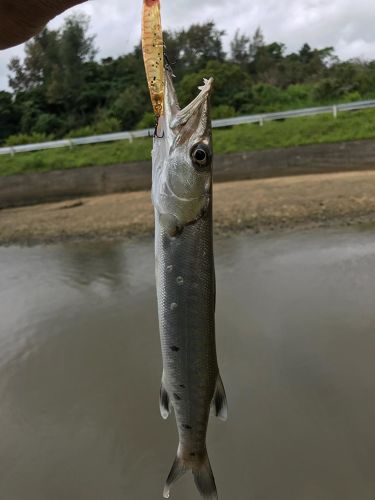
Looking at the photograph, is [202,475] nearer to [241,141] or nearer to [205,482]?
[205,482]

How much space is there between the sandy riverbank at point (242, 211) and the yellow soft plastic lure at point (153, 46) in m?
10.5

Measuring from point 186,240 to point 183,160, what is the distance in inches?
14.4

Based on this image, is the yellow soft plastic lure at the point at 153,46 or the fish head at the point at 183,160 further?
the fish head at the point at 183,160

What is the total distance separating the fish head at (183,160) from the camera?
2180 mm

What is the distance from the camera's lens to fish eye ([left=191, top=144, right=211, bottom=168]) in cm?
217

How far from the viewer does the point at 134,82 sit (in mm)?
31594

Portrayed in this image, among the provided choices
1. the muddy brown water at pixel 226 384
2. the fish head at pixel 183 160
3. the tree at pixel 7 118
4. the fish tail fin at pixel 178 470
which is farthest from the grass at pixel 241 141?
the fish tail fin at pixel 178 470

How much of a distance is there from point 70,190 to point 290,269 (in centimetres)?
1308

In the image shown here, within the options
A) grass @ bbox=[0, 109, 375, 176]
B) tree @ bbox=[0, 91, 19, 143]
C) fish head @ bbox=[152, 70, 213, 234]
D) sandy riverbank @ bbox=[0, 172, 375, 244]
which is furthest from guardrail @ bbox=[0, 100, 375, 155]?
fish head @ bbox=[152, 70, 213, 234]

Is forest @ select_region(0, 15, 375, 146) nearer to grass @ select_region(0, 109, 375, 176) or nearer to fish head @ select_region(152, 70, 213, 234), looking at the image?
grass @ select_region(0, 109, 375, 176)

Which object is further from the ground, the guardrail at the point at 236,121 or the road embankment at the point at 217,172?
the guardrail at the point at 236,121

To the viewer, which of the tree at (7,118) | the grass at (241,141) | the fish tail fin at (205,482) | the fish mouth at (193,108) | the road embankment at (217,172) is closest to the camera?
the fish mouth at (193,108)

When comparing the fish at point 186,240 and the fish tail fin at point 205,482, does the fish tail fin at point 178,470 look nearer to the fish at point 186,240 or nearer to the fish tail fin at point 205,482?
the fish tail fin at point 205,482

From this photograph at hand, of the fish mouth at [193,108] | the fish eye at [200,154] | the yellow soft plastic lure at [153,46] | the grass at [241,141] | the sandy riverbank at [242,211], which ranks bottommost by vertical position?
the sandy riverbank at [242,211]
